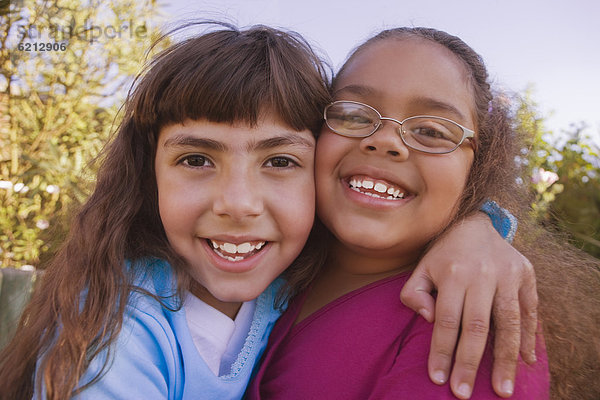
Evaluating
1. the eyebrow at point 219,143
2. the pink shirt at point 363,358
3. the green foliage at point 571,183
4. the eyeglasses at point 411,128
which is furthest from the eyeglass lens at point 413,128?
the green foliage at point 571,183

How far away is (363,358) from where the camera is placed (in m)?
1.50

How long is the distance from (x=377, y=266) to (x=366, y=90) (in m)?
0.63

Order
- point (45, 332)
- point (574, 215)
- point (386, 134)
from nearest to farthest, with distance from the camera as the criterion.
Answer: point (45, 332)
point (386, 134)
point (574, 215)

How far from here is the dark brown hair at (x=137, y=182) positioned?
1452 millimetres

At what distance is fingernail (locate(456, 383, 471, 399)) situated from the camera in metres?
1.24

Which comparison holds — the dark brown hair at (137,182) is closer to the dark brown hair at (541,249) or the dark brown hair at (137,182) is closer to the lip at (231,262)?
the lip at (231,262)

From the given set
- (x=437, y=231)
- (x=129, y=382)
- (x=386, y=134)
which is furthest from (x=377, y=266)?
(x=129, y=382)

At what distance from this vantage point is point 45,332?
155 centimetres

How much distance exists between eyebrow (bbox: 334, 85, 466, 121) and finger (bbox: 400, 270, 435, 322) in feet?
1.81

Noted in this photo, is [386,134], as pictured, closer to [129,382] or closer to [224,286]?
[224,286]

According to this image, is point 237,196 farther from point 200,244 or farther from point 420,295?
point 420,295

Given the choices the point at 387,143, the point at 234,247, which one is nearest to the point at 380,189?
the point at 387,143

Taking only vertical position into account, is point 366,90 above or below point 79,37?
above

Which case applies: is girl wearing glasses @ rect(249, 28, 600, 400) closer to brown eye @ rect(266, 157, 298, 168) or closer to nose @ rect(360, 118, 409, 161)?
nose @ rect(360, 118, 409, 161)
